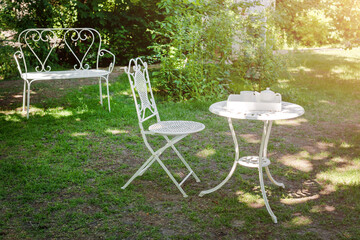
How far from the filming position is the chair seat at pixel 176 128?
3370 mm

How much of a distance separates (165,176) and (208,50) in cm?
332

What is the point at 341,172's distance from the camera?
3982 mm

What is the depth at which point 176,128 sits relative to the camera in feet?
11.6

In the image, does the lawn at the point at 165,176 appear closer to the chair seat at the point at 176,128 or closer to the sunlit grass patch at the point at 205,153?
the sunlit grass patch at the point at 205,153

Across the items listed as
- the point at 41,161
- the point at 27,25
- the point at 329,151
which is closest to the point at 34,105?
the point at 41,161

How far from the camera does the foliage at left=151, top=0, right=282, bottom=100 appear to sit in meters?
6.53

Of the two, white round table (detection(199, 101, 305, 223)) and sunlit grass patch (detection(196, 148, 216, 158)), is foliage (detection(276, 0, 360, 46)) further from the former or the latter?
white round table (detection(199, 101, 305, 223))

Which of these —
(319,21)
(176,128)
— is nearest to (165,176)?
(176,128)

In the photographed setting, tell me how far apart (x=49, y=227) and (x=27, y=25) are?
7110 millimetres

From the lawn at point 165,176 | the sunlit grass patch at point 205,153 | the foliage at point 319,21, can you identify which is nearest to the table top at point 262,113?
the lawn at point 165,176

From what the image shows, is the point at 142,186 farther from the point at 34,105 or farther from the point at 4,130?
the point at 34,105

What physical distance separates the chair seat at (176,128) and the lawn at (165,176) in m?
0.61

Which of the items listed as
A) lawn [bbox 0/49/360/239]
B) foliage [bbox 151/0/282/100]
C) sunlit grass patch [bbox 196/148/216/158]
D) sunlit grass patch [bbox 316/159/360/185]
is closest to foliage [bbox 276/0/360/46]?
foliage [bbox 151/0/282/100]

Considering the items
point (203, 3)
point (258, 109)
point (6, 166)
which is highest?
point (203, 3)
